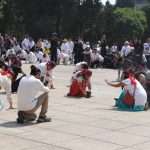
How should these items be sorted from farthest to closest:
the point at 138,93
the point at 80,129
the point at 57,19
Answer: the point at 57,19 → the point at 138,93 → the point at 80,129

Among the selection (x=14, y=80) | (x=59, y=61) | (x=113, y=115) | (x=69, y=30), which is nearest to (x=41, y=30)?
(x=69, y=30)

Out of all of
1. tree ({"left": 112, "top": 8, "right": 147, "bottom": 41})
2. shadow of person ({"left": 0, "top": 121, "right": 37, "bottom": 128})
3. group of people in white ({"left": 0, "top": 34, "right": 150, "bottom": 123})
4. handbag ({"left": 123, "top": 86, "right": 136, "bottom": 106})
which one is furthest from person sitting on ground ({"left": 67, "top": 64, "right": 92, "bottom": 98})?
tree ({"left": 112, "top": 8, "right": 147, "bottom": 41})

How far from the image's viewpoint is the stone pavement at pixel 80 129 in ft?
30.1

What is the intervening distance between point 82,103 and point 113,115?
225 cm

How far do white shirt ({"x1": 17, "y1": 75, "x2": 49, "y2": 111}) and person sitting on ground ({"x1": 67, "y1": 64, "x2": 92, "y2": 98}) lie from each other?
499 centimetres

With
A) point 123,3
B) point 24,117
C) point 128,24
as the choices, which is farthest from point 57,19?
point 123,3

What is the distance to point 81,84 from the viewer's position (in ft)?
52.4

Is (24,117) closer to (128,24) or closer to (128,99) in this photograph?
(128,99)

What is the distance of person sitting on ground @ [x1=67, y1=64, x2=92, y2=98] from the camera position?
52.2 feet

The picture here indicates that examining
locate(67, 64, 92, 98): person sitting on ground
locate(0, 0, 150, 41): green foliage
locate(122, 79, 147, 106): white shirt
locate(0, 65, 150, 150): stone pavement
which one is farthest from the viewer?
locate(0, 0, 150, 41): green foliage

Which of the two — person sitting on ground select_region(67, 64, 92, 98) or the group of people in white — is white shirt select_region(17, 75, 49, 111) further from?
person sitting on ground select_region(67, 64, 92, 98)

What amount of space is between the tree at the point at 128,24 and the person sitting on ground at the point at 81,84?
5026 centimetres

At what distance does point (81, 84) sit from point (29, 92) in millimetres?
5135

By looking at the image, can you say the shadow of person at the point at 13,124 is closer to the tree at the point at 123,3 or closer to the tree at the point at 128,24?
the tree at the point at 128,24
